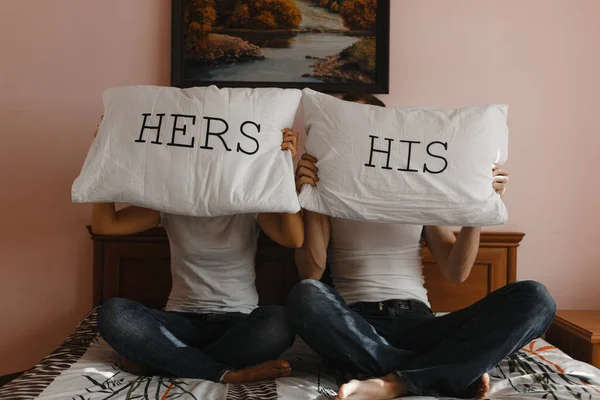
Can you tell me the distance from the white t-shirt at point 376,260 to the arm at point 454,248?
0.06 m

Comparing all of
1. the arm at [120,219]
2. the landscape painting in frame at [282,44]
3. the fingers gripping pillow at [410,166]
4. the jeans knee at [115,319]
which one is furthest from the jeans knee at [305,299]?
the landscape painting in frame at [282,44]

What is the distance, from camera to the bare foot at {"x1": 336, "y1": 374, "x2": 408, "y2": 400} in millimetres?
1234

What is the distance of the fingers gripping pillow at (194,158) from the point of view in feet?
4.88

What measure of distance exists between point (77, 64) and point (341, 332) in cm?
137

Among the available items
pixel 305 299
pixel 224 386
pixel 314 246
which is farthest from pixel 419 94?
pixel 224 386

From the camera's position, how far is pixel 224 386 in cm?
136

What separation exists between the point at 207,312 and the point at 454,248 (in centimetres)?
71

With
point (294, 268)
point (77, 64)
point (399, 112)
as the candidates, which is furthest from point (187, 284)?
point (77, 64)

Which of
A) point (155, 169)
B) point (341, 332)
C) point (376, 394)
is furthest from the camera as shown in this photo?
point (155, 169)

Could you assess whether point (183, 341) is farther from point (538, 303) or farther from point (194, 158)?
point (538, 303)

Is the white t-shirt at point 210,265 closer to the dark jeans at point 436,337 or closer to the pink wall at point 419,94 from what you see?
the dark jeans at point 436,337

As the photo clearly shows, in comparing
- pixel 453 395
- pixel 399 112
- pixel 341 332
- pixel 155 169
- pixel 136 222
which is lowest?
pixel 453 395

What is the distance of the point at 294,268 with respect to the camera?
2.04 m

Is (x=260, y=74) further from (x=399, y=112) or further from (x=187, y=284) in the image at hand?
(x=187, y=284)
